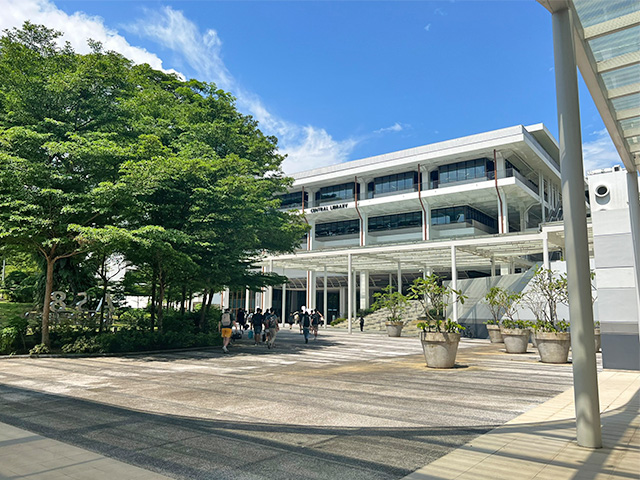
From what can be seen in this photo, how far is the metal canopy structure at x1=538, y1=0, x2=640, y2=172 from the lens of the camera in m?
6.17

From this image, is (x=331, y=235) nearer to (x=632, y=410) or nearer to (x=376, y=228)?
(x=376, y=228)

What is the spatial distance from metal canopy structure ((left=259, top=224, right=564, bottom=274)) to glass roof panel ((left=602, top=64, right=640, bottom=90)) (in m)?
19.5

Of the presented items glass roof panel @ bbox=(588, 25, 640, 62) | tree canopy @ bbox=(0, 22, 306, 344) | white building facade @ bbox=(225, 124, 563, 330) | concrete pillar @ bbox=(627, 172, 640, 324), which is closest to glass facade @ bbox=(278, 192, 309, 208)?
white building facade @ bbox=(225, 124, 563, 330)

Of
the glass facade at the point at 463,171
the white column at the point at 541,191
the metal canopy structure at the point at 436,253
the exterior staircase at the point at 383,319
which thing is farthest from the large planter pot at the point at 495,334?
the white column at the point at 541,191

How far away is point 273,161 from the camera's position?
26.1m

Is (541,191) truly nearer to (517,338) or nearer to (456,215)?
(456,215)

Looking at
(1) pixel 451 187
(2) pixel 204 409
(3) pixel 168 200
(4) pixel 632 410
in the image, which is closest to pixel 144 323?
(3) pixel 168 200

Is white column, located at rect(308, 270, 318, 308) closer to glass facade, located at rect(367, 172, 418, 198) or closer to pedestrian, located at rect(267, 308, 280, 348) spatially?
glass facade, located at rect(367, 172, 418, 198)

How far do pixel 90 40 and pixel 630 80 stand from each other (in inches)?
922

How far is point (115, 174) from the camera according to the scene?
59.5 ft

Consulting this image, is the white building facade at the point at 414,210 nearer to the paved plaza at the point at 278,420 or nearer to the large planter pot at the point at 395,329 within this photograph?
the large planter pot at the point at 395,329

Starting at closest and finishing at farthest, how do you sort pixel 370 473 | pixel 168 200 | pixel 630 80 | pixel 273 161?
pixel 370 473, pixel 630 80, pixel 168 200, pixel 273 161

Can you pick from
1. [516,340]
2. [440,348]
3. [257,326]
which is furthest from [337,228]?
[440,348]

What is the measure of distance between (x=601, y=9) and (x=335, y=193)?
4711 centimetres
